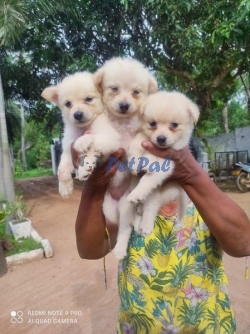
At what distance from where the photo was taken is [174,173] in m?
1.43

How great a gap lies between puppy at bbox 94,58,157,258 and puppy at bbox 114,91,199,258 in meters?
0.06

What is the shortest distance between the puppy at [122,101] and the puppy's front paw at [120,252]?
→ 9 centimetres

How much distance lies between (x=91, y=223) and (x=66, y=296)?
2689 millimetres

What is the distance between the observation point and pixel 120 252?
1572mm

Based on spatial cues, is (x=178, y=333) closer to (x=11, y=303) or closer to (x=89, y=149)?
(x=89, y=149)

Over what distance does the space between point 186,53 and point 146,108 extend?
5.73 m

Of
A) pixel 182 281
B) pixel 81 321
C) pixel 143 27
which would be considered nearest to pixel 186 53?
pixel 143 27

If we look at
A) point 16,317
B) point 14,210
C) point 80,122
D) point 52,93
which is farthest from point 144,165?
point 14,210

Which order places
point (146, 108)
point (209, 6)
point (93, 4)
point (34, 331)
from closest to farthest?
point (146, 108)
point (34, 331)
point (209, 6)
point (93, 4)

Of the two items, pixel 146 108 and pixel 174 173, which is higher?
pixel 146 108

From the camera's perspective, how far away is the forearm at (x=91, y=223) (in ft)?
5.32

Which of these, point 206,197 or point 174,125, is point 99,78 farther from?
point 206,197

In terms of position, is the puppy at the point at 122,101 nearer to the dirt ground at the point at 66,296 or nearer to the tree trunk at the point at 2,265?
the dirt ground at the point at 66,296

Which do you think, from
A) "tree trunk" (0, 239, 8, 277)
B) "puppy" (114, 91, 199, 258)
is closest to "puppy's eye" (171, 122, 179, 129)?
"puppy" (114, 91, 199, 258)
